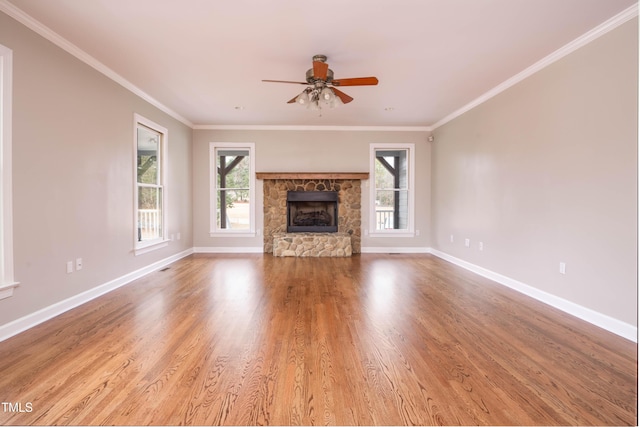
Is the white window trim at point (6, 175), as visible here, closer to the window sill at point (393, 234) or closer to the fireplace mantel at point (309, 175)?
the fireplace mantel at point (309, 175)

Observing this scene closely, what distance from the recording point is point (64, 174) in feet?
9.30

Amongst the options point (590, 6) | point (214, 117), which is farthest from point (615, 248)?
point (214, 117)

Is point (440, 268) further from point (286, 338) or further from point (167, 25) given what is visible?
point (167, 25)

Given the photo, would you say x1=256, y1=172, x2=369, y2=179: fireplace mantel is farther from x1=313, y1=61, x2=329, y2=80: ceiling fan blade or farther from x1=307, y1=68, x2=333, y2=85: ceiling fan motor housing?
x1=313, y1=61, x2=329, y2=80: ceiling fan blade

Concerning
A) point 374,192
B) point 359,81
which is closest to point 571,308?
point 359,81

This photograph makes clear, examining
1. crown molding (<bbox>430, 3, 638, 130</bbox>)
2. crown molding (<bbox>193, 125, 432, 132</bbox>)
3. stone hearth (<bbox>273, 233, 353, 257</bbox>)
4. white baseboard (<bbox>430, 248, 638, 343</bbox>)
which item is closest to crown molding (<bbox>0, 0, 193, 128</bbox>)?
crown molding (<bbox>193, 125, 432, 132</bbox>)

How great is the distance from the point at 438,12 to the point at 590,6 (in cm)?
117

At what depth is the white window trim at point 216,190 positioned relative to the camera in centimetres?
607

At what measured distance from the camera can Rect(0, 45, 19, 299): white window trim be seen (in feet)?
7.47

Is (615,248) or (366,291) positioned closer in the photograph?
(615,248)

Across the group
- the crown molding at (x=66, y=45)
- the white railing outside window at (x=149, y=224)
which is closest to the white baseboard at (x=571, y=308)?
the white railing outside window at (x=149, y=224)

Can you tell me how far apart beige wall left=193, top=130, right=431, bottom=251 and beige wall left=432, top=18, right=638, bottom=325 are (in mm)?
1689

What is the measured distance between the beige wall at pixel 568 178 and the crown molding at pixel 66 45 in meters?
4.91

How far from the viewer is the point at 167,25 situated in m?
2.56
